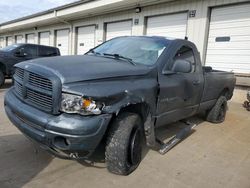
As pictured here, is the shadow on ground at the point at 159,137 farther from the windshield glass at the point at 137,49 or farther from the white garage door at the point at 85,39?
the white garage door at the point at 85,39

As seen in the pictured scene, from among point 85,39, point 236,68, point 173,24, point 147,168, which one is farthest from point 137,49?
point 85,39

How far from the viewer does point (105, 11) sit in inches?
588

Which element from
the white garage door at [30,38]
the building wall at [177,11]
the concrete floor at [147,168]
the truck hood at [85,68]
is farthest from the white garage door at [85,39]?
the truck hood at [85,68]

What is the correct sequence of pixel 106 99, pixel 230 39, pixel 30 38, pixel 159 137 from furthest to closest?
pixel 30 38
pixel 230 39
pixel 159 137
pixel 106 99

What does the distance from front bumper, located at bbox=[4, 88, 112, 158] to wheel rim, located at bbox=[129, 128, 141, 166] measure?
0.55m

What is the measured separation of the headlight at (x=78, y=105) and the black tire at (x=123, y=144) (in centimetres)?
43

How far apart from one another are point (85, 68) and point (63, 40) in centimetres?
1780

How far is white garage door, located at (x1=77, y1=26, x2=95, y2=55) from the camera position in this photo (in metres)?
16.8

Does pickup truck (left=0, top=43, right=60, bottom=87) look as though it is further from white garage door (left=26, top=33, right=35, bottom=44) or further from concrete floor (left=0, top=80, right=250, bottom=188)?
white garage door (left=26, top=33, right=35, bottom=44)

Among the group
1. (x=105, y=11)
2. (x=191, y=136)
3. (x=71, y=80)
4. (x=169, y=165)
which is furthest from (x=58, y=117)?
(x=105, y=11)

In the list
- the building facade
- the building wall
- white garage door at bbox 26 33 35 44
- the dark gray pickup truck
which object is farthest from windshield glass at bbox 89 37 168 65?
white garage door at bbox 26 33 35 44

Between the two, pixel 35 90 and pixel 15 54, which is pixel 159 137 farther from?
pixel 15 54

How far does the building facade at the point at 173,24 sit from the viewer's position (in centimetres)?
966

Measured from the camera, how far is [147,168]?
3586 mm
